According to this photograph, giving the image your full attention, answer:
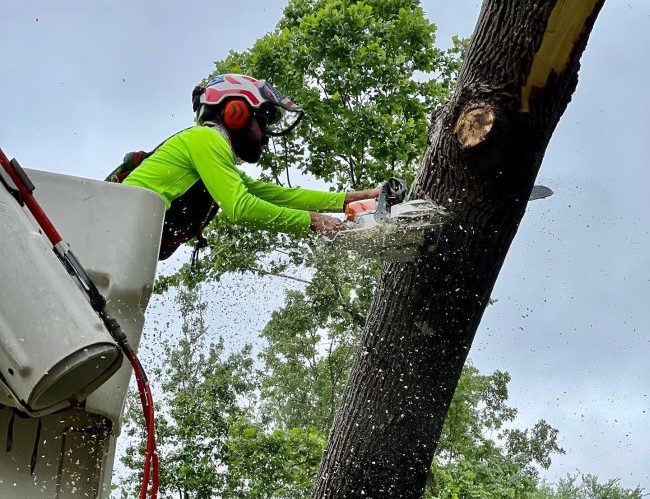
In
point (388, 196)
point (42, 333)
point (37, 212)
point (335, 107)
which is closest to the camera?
point (42, 333)

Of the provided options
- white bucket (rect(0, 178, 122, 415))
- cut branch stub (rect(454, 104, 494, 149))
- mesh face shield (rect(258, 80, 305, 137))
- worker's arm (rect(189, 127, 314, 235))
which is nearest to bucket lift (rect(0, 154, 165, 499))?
white bucket (rect(0, 178, 122, 415))

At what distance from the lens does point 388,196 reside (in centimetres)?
345

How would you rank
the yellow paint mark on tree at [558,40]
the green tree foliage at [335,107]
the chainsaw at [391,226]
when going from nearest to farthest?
the yellow paint mark on tree at [558,40] < the chainsaw at [391,226] < the green tree foliage at [335,107]

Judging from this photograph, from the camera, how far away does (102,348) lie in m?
2.27

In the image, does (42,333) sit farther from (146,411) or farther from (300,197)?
(300,197)

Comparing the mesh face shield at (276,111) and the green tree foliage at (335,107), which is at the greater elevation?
the green tree foliage at (335,107)

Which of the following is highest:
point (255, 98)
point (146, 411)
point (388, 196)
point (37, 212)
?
point (255, 98)

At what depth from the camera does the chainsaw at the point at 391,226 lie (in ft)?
10.3

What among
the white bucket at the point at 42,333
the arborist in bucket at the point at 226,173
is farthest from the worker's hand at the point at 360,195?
the white bucket at the point at 42,333

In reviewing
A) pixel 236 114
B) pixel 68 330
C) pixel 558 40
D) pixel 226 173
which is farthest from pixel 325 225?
pixel 68 330

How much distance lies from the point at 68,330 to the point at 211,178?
1.35m

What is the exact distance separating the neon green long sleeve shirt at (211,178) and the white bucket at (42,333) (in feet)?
3.69

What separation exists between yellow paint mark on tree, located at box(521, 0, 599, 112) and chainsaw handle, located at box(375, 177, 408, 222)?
2.11 feet

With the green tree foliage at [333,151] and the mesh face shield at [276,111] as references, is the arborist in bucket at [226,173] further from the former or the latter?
the green tree foliage at [333,151]
